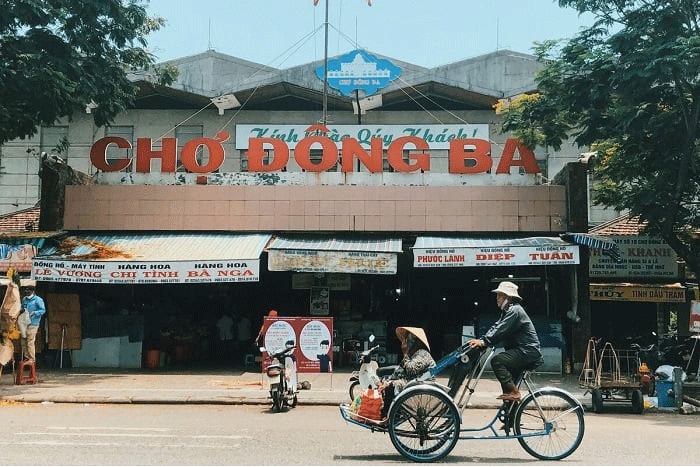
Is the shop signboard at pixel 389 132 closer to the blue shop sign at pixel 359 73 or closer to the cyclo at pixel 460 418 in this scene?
the blue shop sign at pixel 359 73

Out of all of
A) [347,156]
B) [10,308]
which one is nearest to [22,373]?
[10,308]

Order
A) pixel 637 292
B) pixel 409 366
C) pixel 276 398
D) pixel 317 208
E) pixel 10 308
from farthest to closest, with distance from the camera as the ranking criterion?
pixel 637 292
pixel 317 208
pixel 10 308
pixel 276 398
pixel 409 366

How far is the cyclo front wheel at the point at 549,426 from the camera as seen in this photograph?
24.5ft

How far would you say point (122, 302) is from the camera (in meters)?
19.7

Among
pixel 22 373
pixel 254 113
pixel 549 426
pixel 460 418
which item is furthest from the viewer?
pixel 254 113

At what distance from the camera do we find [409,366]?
7.90 meters

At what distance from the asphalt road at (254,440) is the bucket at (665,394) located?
57cm

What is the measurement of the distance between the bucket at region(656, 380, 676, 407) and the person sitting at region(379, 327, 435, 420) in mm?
6246

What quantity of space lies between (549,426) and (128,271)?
1079cm

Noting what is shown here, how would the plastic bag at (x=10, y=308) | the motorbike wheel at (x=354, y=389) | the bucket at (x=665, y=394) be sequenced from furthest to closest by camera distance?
the plastic bag at (x=10, y=308) → the bucket at (x=665, y=394) → the motorbike wheel at (x=354, y=389)

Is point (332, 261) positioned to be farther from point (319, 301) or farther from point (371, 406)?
point (371, 406)

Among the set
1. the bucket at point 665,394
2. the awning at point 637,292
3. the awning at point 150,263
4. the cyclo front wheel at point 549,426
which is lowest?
the bucket at point 665,394

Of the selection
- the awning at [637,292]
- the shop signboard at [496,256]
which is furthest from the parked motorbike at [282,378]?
the awning at [637,292]

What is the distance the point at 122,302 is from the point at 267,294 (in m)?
4.39
